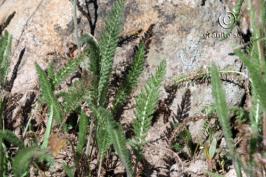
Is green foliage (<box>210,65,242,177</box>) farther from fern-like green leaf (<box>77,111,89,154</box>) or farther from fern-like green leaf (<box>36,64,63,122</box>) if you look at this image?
fern-like green leaf (<box>36,64,63,122</box>)

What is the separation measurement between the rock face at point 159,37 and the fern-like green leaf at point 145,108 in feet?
0.88

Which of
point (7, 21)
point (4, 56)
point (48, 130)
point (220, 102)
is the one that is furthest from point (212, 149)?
point (7, 21)

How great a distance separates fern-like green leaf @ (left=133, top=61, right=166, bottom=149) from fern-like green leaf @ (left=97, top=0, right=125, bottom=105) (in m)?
0.16

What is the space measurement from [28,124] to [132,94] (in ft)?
1.60

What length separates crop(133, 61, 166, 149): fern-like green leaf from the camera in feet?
7.29

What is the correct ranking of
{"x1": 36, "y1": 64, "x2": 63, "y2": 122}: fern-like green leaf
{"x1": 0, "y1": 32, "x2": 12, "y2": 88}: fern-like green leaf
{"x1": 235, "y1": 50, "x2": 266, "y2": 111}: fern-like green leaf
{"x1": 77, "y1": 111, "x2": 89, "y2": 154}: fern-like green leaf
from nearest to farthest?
1. {"x1": 235, "y1": 50, "x2": 266, "y2": 111}: fern-like green leaf
2. {"x1": 77, "y1": 111, "x2": 89, "y2": 154}: fern-like green leaf
3. {"x1": 36, "y1": 64, "x2": 63, "y2": 122}: fern-like green leaf
4. {"x1": 0, "y1": 32, "x2": 12, "y2": 88}: fern-like green leaf

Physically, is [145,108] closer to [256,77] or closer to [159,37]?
[159,37]

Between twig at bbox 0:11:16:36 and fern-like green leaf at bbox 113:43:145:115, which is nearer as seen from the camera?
fern-like green leaf at bbox 113:43:145:115

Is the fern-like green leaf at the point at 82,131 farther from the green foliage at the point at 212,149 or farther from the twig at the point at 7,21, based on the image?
the twig at the point at 7,21

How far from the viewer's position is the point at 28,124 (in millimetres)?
2484

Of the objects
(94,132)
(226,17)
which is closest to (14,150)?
(94,132)

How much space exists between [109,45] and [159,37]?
1.41 feet

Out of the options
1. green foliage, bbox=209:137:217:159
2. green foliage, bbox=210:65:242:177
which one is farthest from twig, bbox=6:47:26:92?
green foliage, bbox=210:65:242:177

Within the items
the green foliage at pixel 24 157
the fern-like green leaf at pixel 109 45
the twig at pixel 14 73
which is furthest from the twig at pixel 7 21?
the green foliage at pixel 24 157
